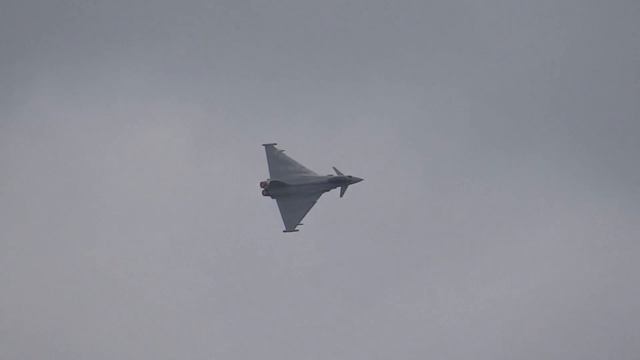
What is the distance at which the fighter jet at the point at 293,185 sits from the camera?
4968 inches

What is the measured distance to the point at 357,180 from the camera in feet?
433

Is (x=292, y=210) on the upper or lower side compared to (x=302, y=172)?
lower

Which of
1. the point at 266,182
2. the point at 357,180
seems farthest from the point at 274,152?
the point at 357,180

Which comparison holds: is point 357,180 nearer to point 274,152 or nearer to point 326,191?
point 326,191

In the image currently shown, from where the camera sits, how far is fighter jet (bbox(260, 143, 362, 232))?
414ft

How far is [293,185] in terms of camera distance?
5049 inches

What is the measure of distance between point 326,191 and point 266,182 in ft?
35.8

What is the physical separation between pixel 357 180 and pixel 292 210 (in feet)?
46.2

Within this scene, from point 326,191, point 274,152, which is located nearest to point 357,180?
point 326,191

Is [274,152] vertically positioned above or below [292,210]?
above

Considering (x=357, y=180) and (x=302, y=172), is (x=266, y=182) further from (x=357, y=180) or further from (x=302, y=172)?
(x=357, y=180)

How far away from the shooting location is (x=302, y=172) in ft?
431

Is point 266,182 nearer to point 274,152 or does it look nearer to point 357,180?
point 274,152

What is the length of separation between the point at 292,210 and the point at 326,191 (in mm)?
7777
